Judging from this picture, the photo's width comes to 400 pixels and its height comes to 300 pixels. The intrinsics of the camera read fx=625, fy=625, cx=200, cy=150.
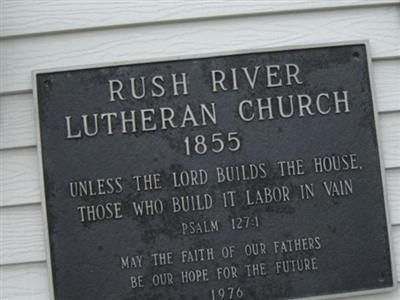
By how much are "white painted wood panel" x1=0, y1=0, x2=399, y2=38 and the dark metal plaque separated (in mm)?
202

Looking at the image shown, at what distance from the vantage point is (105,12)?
278cm

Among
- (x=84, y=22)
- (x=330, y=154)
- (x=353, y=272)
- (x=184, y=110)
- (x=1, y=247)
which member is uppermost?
Result: (x=84, y=22)

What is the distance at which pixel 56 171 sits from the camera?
271cm

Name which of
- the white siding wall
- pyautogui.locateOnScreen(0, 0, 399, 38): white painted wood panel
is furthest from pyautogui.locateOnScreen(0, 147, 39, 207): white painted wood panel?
pyautogui.locateOnScreen(0, 0, 399, 38): white painted wood panel

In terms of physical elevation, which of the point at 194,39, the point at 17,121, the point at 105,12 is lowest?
the point at 17,121

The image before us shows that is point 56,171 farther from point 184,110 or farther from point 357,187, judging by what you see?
point 357,187

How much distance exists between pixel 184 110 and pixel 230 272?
2.43ft

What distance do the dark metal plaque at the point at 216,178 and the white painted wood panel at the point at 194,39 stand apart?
6cm

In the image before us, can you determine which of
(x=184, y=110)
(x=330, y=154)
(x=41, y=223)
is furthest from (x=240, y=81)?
(x=41, y=223)

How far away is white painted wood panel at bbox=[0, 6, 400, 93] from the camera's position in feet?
9.07

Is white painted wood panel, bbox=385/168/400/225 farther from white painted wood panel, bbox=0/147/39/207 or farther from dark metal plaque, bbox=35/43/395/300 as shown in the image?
white painted wood panel, bbox=0/147/39/207

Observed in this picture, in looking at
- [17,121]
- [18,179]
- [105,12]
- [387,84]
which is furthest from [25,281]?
[387,84]

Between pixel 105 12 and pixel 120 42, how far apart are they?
149 mm

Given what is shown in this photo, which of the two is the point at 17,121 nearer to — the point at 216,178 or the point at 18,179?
the point at 18,179
